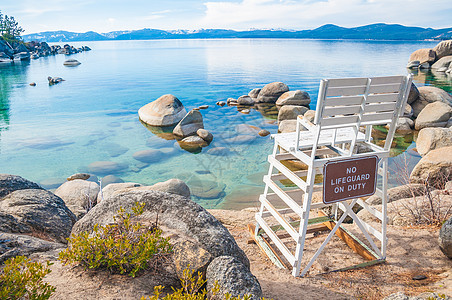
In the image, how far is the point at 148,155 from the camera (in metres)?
14.0

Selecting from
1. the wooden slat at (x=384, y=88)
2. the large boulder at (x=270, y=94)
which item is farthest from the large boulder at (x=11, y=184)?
the large boulder at (x=270, y=94)

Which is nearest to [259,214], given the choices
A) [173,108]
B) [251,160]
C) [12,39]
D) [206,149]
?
[251,160]

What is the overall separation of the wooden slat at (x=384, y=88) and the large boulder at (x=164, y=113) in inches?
597

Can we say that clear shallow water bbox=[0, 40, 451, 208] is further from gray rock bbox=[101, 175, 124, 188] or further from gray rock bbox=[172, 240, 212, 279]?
gray rock bbox=[172, 240, 212, 279]

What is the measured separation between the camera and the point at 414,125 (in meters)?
16.9

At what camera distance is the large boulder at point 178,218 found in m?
3.09

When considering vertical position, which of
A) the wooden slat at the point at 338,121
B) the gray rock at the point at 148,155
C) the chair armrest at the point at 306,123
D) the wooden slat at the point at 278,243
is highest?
the wooden slat at the point at 338,121

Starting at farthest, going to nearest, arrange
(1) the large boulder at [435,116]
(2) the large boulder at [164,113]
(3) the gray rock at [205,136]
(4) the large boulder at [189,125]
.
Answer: (2) the large boulder at [164,113] → (4) the large boulder at [189,125] → (1) the large boulder at [435,116] → (3) the gray rock at [205,136]

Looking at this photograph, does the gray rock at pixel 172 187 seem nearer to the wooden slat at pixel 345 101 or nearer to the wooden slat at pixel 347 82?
the wooden slat at pixel 345 101

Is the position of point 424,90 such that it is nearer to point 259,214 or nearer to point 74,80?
point 259,214

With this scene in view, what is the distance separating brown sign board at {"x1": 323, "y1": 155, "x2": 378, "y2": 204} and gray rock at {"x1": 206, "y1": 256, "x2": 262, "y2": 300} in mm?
1692

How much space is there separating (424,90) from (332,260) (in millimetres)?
18710

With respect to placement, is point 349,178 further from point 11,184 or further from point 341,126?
point 11,184

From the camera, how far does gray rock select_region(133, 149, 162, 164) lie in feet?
44.3
